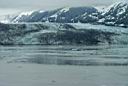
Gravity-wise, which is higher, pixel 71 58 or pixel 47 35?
pixel 71 58

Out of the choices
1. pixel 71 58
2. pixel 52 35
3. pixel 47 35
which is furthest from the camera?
pixel 52 35

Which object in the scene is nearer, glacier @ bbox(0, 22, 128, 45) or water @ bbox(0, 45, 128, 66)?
water @ bbox(0, 45, 128, 66)

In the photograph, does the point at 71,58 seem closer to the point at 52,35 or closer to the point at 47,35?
the point at 47,35

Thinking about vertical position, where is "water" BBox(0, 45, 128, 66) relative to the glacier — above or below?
above

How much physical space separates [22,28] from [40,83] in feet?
372

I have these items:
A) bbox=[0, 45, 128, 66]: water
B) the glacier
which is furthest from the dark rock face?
bbox=[0, 45, 128, 66]: water

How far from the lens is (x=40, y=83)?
2478 cm

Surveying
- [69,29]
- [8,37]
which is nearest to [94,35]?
[69,29]

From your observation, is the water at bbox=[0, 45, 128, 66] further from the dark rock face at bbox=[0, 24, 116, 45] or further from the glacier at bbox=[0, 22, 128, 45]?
the dark rock face at bbox=[0, 24, 116, 45]

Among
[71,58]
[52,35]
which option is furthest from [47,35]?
[71,58]

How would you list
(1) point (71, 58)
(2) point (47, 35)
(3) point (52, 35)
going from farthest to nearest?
(3) point (52, 35), (2) point (47, 35), (1) point (71, 58)

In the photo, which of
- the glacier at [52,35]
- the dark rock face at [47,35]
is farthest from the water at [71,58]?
the dark rock face at [47,35]

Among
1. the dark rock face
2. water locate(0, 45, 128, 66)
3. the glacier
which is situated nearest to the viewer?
water locate(0, 45, 128, 66)

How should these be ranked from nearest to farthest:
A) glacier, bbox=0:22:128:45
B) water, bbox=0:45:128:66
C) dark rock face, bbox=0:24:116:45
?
water, bbox=0:45:128:66
glacier, bbox=0:22:128:45
dark rock face, bbox=0:24:116:45
